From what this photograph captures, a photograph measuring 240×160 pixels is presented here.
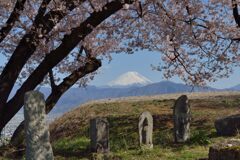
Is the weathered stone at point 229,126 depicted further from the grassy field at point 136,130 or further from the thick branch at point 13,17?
the thick branch at point 13,17

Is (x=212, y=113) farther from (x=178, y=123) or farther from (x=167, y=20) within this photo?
(x=167, y=20)

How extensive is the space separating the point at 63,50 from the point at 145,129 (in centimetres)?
516

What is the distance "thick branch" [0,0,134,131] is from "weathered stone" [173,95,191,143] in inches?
226

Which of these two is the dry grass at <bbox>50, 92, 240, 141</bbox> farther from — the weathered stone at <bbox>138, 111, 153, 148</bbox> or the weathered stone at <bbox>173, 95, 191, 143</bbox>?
the weathered stone at <bbox>138, 111, 153, 148</bbox>

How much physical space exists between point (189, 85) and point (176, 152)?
4.11 meters

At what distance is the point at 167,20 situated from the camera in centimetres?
1795

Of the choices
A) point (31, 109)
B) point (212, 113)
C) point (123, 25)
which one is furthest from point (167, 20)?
point (212, 113)

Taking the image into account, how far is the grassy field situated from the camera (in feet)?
57.5

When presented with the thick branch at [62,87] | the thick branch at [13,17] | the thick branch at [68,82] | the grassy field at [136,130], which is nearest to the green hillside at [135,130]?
the grassy field at [136,130]

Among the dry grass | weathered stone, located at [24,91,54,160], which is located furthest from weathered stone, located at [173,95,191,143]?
weathered stone, located at [24,91,54,160]

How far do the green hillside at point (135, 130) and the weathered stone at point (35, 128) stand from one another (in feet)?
12.6

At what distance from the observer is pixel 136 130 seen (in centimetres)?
2348

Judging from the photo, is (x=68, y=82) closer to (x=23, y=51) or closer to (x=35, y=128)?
(x=23, y=51)

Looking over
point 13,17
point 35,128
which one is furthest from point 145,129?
point 35,128
